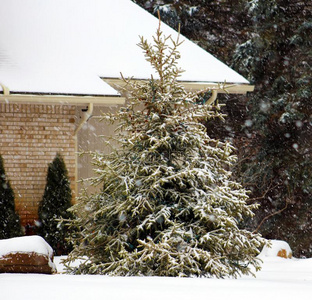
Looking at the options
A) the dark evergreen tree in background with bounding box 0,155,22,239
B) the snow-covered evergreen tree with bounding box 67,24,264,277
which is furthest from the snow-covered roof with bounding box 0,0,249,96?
the snow-covered evergreen tree with bounding box 67,24,264,277

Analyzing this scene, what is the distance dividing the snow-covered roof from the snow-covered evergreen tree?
11.4 feet

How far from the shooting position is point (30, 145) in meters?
11.1

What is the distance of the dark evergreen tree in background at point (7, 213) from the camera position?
411 inches

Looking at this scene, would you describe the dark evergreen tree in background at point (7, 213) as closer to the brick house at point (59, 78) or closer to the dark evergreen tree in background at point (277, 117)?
the brick house at point (59, 78)

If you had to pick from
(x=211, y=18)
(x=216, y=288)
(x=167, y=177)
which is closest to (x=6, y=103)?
(x=167, y=177)

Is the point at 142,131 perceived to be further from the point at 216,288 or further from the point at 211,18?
the point at 211,18

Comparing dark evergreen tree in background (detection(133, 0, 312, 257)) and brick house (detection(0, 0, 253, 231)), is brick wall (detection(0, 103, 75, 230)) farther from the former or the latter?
dark evergreen tree in background (detection(133, 0, 312, 257))

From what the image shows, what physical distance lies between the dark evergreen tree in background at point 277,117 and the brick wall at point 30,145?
780 cm

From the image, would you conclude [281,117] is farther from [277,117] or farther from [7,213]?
[7,213]

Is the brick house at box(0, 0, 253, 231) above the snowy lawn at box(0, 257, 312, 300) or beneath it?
above

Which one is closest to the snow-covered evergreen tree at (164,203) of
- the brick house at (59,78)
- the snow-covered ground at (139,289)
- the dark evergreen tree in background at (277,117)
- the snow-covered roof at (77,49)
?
the snow-covered ground at (139,289)

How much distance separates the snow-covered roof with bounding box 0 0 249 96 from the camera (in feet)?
36.0

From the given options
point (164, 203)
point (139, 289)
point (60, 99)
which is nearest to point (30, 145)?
point (60, 99)

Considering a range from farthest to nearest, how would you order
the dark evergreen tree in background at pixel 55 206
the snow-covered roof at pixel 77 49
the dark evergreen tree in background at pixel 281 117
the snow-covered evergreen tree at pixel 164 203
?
the dark evergreen tree in background at pixel 281 117
the snow-covered roof at pixel 77 49
the dark evergreen tree in background at pixel 55 206
the snow-covered evergreen tree at pixel 164 203
